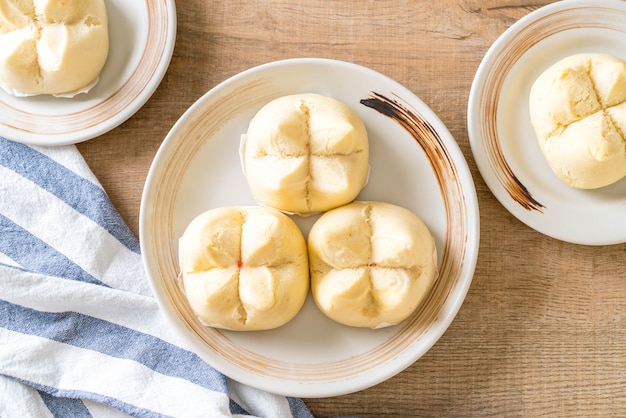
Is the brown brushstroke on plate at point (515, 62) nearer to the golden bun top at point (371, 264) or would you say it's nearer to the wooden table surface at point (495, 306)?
the wooden table surface at point (495, 306)

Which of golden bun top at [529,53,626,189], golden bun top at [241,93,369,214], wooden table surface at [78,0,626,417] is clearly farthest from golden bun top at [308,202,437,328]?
golden bun top at [529,53,626,189]

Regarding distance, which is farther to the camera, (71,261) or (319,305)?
(71,261)

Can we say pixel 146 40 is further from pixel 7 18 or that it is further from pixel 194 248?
pixel 194 248

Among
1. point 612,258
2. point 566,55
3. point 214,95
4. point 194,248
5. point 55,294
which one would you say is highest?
point 566,55

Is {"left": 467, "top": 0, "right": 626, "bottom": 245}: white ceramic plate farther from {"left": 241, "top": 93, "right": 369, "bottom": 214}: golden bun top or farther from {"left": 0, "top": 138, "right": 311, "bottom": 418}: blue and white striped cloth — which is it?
{"left": 0, "top": 138, "right": 311, "bottom": 418}: blue and white striped cloth

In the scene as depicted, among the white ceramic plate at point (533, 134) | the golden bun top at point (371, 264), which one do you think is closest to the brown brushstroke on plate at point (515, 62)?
the white ceramic plate at point (533, 134)

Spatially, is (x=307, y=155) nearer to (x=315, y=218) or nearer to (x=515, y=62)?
(x=315, y=218)

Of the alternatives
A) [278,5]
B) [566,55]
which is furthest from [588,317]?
[278,5]

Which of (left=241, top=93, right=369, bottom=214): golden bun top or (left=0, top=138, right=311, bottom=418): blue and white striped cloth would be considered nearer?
(left=241, top=93, right=369, bottom=214): golden bun top
